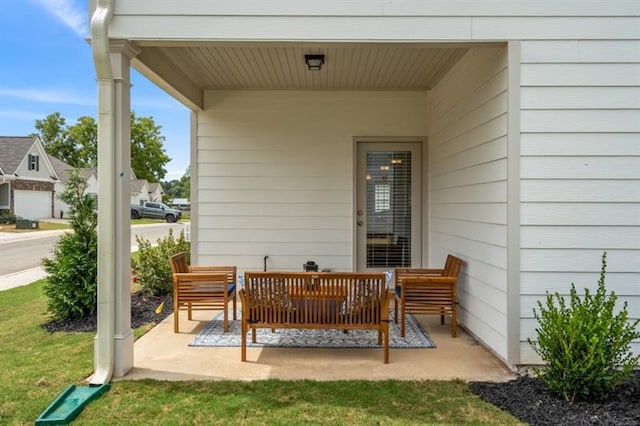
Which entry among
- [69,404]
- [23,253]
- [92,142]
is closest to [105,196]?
[69,404]

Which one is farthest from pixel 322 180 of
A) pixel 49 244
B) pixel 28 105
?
pixel 28 105

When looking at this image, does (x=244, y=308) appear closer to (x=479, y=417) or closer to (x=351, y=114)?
(x=479, y=417)

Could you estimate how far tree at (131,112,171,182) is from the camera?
31.3 meters

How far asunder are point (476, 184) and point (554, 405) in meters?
1.94

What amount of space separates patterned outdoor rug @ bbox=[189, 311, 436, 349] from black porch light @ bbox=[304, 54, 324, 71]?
2.91 m

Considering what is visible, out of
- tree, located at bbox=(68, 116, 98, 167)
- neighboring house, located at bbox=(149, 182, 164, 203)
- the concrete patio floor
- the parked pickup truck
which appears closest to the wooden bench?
the concrete patio floor

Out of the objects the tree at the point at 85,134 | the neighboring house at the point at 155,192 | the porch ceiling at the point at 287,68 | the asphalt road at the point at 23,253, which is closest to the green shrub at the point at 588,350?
the porch ceiling at the point at 287,68

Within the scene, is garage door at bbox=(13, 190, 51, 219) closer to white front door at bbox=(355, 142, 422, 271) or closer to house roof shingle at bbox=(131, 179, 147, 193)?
house roof shingle at bbox=(131, 179, 147, 193)

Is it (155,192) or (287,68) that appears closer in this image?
(287,68)

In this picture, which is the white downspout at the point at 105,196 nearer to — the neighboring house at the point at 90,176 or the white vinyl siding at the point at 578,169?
the neighboring house at the point at 90,176

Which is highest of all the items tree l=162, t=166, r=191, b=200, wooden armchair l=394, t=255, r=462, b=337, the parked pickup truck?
tree l=162, t=166, r=191, b=200

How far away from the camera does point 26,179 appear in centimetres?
2228

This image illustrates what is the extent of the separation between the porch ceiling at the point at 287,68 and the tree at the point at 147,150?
96.1 feet

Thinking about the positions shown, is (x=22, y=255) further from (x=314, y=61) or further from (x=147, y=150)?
(x=147, y=150)
